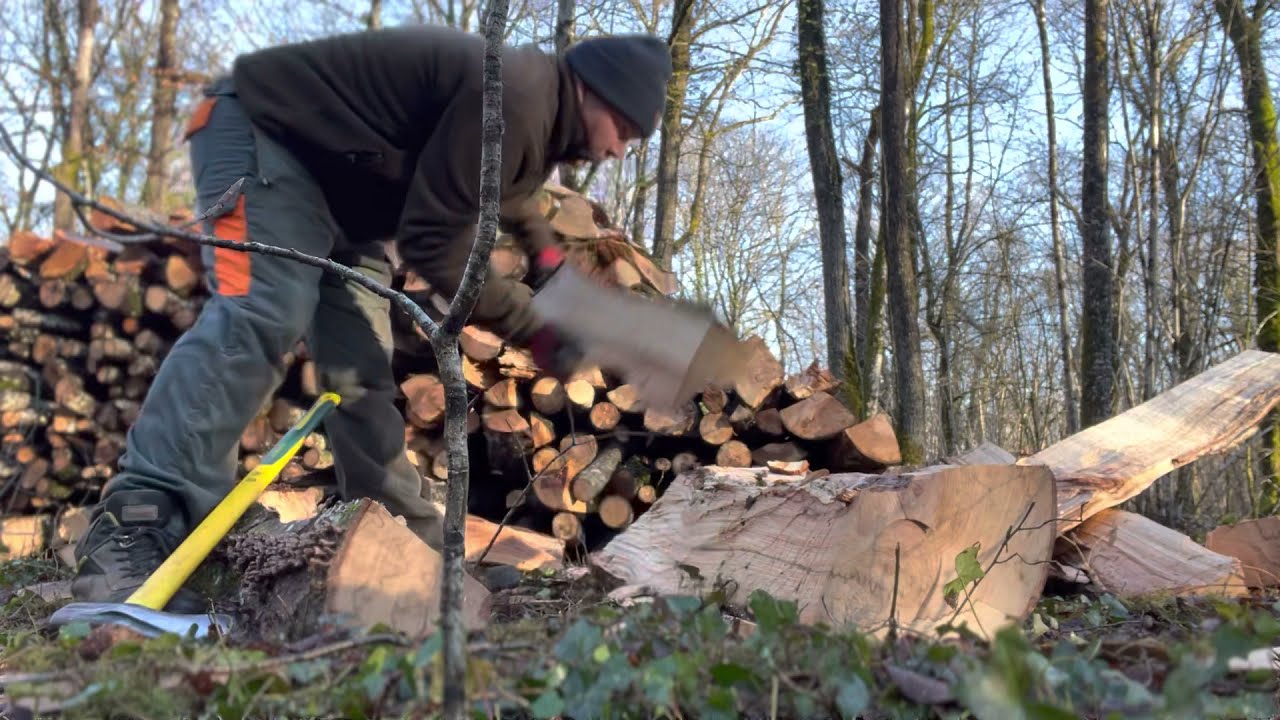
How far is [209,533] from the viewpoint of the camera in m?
1.59

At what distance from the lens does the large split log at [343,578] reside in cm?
130

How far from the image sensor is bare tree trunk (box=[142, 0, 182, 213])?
34.5 feet

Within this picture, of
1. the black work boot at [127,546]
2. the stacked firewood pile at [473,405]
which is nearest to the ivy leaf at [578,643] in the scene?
the black work boot at [127,546]

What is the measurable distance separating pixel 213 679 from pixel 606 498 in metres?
2.84

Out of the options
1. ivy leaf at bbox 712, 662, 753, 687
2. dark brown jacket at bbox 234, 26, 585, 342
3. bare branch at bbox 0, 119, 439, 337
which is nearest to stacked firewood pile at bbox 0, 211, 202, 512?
dark brown jacket at bbox 234, 26, 585, 342

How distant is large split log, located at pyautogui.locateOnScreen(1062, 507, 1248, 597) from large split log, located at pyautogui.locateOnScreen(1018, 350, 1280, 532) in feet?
0.23

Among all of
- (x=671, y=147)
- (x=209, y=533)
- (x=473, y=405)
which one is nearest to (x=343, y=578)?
(x=209, y=533)

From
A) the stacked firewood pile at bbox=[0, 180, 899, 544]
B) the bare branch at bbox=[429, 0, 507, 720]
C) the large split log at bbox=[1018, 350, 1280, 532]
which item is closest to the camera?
the bare branch at bbox=[429, 0, 507, 720]

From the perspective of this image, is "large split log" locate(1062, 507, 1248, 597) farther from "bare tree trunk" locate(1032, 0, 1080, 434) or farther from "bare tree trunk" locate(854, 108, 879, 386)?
"bare tree trunk" locate(1032, 0, 1080, 434)

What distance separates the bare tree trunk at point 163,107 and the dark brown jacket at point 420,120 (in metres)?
9.68

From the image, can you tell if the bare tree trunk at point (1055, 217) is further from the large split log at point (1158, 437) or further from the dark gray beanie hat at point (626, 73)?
the dark gray beanie hat at point (626, 73)

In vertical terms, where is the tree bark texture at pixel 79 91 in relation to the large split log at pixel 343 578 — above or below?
above

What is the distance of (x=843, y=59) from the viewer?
729 centimetres

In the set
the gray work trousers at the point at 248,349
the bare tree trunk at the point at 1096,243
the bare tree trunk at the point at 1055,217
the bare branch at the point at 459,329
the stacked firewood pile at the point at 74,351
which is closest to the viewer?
the bare branch at the point at 459,329
